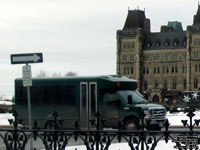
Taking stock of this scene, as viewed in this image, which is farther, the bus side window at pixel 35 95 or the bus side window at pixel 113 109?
the bus side window at pixel 35 95

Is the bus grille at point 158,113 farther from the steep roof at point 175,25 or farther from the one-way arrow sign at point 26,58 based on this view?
the steep roof at point 175,25

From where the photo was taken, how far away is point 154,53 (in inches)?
5876

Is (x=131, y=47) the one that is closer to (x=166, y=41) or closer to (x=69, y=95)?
(x=166, y=41)

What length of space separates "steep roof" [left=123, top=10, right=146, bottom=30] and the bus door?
129 meters

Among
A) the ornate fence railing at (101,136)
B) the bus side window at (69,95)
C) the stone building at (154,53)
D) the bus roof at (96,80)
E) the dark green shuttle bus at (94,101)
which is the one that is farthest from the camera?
the stone building at (154,53)

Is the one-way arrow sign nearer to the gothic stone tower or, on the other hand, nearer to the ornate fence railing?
the ornate fence railing

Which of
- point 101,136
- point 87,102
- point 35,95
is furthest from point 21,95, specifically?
point 101,136

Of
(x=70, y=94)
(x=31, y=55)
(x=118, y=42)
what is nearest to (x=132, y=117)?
(x=70, y=94)

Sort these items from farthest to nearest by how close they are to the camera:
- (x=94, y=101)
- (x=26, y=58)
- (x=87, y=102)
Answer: (x=87, y=102) → (x=94, y=101) → (x=26, y=58)

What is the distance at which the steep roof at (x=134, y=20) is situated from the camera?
151000 millimetres

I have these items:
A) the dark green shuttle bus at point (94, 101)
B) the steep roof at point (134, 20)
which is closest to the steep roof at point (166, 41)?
the steep roof at point (134, 20)

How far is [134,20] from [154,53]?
1036 centimetres

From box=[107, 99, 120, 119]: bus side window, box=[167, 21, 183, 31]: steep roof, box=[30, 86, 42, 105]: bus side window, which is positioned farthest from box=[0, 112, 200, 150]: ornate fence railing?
box=[167, 21, 183, 31]: steep roof

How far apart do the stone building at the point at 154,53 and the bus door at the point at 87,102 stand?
399 ft
